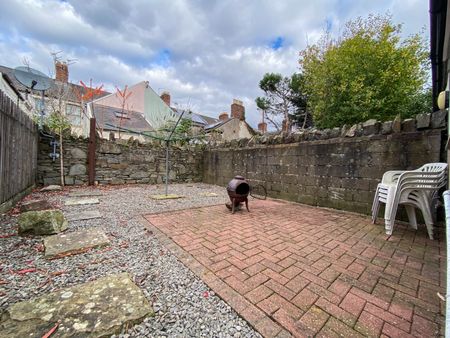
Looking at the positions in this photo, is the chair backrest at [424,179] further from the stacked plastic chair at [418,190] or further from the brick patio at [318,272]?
the brick patio at [318,272]

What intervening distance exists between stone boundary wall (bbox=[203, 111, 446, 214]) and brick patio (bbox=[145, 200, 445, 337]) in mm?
903

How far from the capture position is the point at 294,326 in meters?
1.06

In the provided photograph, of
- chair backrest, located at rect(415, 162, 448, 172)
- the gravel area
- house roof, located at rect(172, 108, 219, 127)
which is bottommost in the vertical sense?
the gravel area

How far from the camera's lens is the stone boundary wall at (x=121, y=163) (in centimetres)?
539

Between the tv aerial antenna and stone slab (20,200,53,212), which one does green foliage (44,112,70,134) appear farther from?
stone slab (20,200,53,212)

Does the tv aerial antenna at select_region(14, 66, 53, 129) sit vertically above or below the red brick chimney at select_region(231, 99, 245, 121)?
below

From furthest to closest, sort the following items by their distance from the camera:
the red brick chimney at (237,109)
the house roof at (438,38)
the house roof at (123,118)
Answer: the red brick chimney at (237,109) → the house roof at (123,118) → the house roof at (438,38)

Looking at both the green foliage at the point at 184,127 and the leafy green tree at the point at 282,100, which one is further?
the leafy green tree at the point at 282,100

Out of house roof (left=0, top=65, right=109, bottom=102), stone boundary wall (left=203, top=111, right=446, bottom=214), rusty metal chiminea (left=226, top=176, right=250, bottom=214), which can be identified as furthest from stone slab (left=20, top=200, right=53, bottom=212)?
house roof (left=0, top=65, right=109, bottom=102)

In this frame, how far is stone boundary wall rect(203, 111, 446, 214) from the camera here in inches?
111

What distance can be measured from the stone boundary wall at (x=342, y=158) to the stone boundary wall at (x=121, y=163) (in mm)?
3060

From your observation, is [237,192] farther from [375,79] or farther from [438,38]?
[375,79]

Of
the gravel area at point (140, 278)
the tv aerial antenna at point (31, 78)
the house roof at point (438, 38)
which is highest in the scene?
the tv aerial antenna at point (31, 78)

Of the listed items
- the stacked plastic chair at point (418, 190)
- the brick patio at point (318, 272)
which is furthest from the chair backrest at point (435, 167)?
the brick patio at point (318, 272)
